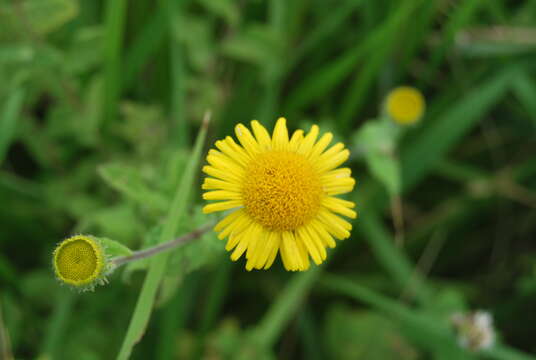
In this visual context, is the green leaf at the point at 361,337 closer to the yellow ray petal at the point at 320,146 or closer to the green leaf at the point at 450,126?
the green leaf at the point at 450,126

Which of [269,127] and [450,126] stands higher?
[269,127]

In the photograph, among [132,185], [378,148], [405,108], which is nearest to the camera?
[132,185]

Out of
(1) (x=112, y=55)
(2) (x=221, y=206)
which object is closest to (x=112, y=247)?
(2) (x=221, y=206)

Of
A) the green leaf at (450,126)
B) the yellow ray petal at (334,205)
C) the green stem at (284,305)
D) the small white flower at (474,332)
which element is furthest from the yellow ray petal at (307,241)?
the green leaf at (450,126)

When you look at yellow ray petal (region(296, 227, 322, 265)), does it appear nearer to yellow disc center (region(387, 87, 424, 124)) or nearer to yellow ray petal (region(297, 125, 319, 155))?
yellow ray petal (region(297, 125, 319, 155))

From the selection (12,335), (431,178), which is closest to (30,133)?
(12,335)

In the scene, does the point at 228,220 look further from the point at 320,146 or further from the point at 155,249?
the point at 320,146
